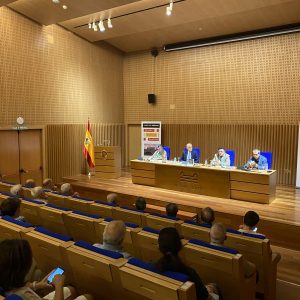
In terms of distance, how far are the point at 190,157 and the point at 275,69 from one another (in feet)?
11.5

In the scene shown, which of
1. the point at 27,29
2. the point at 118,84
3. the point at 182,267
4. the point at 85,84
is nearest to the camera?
the point at 182,267

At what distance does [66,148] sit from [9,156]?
1771 mm

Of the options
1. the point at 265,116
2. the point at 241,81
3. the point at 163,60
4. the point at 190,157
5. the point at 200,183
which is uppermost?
the point at 163,60

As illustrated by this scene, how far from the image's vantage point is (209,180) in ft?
21.1

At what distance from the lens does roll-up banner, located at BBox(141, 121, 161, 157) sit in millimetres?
9759

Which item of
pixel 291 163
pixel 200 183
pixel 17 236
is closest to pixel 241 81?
pixel 291 163

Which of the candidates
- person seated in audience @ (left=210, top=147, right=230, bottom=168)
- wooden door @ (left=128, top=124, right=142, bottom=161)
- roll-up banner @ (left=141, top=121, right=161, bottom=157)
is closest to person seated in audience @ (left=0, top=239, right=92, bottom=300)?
person seated in audience @ (left=210, top=147, right=230, bottom=168)

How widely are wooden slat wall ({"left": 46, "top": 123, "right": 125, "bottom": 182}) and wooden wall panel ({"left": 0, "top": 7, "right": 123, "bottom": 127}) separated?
258 mm

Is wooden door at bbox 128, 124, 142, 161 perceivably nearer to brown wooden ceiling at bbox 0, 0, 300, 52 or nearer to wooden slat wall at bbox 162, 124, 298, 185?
wooden slat wall at bbox 162, 124, 298, 185

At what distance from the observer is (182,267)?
187 centimetres

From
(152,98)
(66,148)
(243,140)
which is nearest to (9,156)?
(66,148)

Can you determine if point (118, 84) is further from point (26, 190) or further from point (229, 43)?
point (26, 190)

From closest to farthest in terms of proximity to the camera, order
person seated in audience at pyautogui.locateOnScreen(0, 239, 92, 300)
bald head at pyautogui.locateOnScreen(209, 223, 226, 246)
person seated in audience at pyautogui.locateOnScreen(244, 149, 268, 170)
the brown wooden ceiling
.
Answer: person seated in audience at pyautogui.locateOnScreen(0, 239, 92, 300)
bald head at pyautogui.locateOnScreen(209, 223, 226, 246)
person seated in audience at pyautogui.locateOnScreen(244, 149, 268, 170)
the brown wooden ceiling

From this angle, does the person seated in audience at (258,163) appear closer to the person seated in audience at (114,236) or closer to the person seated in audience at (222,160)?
the person seated in audience at (222,160)
